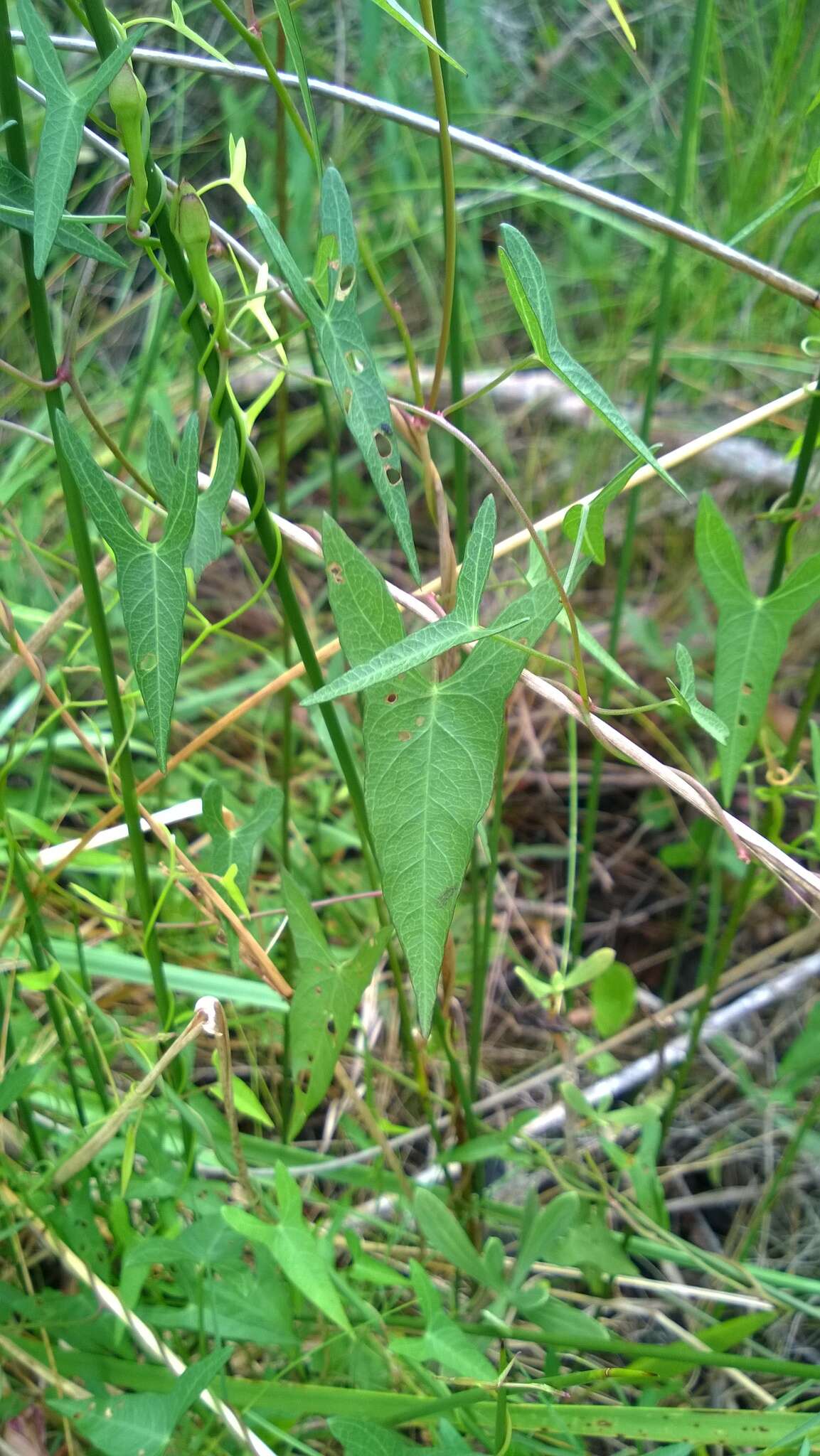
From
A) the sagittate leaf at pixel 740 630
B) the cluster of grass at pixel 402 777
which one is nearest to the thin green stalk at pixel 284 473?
the cluster of grass at pixel 402 777

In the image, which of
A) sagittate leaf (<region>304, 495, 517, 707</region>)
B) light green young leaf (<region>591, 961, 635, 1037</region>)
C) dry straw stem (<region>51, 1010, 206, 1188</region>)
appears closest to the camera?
sagittate leaf (<region>304, 495, 517, 707</region>)

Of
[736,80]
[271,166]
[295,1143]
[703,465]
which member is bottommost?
[295,1143]

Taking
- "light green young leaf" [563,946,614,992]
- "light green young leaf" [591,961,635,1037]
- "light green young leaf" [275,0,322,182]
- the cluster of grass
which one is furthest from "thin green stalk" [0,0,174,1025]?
"light green young leaf" [591,961,635,1037]

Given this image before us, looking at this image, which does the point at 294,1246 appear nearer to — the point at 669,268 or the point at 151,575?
the point at 151,575

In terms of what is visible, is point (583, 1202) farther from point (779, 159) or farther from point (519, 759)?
point (779, 159)

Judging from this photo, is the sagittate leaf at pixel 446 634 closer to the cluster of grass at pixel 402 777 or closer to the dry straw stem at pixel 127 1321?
the cluster of grass at pixel 402 777

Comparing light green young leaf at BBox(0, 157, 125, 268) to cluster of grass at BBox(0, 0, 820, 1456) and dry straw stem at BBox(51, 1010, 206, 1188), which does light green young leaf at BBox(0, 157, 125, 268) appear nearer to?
cluster of grass at BBox(0, 0, 820, 1456)

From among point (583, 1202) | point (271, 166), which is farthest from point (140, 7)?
point (583, 1202)

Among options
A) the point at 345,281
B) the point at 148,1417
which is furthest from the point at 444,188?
the point at 148,1417
